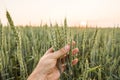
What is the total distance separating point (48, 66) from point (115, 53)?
1.63 meters

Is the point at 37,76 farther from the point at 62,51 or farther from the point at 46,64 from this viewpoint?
the point at 62,51

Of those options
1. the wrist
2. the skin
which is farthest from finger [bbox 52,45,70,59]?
the wrist

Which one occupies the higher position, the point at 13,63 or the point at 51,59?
the point at 51,59

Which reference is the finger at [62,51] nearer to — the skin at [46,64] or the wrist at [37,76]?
the skin at [46,64]

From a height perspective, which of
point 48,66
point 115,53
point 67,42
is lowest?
point 115,53

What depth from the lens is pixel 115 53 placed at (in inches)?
119

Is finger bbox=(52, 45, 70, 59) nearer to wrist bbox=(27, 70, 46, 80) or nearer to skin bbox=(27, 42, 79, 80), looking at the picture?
skin bbox=(27, 42, 79, 80)

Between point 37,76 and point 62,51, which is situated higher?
point 62,51

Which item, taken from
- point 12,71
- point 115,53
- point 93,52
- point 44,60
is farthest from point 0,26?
point 115,53

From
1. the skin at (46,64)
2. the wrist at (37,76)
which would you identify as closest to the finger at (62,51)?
the skin at (46,64)

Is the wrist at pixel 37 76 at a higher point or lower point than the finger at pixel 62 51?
lower

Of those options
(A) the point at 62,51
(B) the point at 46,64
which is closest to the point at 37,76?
(B) the point at 46,64

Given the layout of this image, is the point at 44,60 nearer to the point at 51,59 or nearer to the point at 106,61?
the point at 51,59

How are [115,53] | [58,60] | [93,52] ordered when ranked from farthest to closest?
[115,53] → [93,52] → [58,60]
